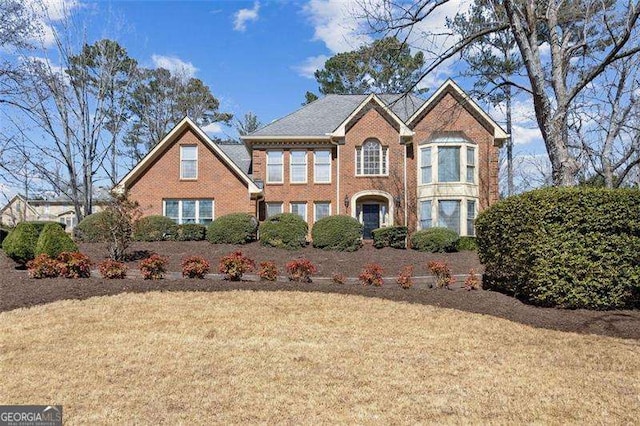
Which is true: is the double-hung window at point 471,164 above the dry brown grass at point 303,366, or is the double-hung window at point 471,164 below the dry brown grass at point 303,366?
above

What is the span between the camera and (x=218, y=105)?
4191 centimetres

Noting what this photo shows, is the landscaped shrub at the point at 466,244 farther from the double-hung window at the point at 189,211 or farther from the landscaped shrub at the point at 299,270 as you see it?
the double-hung window at the point at 189,211

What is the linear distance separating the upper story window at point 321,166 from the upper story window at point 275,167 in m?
1.65

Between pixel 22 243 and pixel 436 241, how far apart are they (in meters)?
14.5

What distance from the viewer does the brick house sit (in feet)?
74.2

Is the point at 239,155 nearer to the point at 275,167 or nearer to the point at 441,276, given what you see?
the point at 275,167

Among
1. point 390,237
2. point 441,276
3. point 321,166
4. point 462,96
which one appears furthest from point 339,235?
point 462,96

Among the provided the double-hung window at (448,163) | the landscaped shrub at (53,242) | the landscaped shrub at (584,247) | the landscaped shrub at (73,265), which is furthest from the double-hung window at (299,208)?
the landscaped shrub at (584,247)

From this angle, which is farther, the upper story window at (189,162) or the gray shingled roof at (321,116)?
the gray shingled roof at (321,116)

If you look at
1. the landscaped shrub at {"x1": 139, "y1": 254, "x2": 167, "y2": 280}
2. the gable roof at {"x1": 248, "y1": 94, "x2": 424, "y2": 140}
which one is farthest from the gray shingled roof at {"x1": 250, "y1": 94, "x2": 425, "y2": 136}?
the landscaped shrub at {"x1": 139, "y1": 254, "x2": 167, "y2": 280}

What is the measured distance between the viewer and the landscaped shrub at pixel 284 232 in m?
18.9

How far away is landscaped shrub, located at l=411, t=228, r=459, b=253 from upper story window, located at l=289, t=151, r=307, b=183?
6744mm

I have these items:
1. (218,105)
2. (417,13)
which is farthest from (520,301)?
(218,105)

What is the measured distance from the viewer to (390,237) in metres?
20.4
